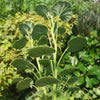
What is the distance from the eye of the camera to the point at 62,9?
4.75 ft

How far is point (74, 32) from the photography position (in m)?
4.11

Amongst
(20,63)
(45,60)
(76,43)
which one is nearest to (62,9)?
(76,43)

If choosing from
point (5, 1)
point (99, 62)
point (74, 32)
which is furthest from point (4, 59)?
point (74, 32)

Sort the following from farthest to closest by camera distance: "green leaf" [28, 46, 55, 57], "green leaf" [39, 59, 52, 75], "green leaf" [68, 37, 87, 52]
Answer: "green leaf" [39, 59, 52, 75] < "green leaf" [68, 37, 87, 52] < "green leaf" [28, 46, 55, 57]

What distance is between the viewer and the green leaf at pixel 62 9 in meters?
1.40

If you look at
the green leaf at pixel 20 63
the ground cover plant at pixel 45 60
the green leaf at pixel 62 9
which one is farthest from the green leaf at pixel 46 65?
the green leaf at pixel 62 9

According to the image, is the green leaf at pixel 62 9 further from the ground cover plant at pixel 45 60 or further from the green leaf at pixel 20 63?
the green leaf at pixel 20 63

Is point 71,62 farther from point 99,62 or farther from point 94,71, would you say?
point 99,62

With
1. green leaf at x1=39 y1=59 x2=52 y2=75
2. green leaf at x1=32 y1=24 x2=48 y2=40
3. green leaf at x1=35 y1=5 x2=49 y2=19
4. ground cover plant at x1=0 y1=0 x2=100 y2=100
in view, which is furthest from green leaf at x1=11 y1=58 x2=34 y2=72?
green leaf at x1=35 y1=5 x2=49 y2=19

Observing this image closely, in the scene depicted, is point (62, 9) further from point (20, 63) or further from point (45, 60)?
point (20, 63)

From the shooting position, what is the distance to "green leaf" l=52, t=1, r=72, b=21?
1398 millimetres

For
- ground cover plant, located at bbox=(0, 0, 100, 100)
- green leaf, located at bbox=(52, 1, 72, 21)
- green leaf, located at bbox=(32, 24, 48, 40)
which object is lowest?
ground cover plant, located at bbox=(0, 0, 100, 100)

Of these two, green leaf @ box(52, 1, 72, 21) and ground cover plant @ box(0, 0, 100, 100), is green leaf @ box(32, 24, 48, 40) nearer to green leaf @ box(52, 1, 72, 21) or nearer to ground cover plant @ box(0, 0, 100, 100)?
ground cover plant @ box(0, 0, 100, 100)

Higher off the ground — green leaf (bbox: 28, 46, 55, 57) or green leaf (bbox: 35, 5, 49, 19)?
green leaf (bbox: 35, 5, 49, 19)
